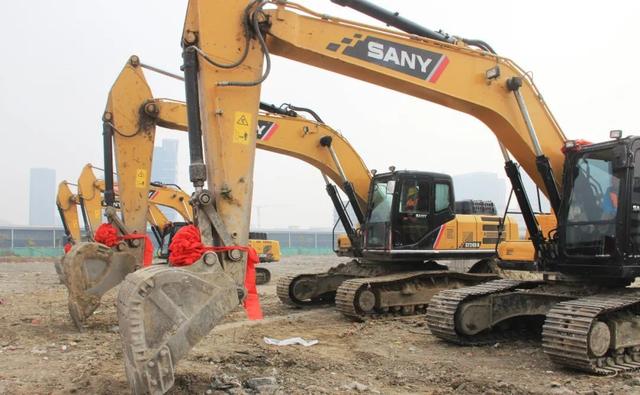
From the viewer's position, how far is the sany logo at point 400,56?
19.9 ft

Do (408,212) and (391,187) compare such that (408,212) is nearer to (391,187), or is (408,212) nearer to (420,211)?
(420,211)

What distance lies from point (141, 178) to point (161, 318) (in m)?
5.53

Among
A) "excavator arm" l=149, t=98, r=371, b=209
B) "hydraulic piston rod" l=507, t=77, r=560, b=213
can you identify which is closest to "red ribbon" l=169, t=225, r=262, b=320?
"hydraulic piston rod" l=507, t=77, r=560, b=213

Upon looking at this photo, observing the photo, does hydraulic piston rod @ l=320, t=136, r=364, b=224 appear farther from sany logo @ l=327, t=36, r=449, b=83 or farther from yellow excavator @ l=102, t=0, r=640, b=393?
sany logo @ l=327, t=36, r=449, b=83

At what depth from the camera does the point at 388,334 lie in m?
8.13

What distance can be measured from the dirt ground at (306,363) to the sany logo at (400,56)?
314cm

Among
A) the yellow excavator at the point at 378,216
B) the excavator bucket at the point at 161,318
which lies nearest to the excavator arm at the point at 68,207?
the yellow excavator at the point at 378,216

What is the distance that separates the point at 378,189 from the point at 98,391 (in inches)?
258

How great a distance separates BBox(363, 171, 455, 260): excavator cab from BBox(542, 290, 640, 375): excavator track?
3834 mm

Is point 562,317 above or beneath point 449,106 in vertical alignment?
beneath

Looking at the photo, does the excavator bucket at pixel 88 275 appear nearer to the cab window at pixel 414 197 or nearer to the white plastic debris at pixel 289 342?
the white plastic debris at pixel 289 342

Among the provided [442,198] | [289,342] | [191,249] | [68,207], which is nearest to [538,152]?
[442,198]

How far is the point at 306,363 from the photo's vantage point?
6047mm

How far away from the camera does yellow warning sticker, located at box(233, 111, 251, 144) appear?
497cm
